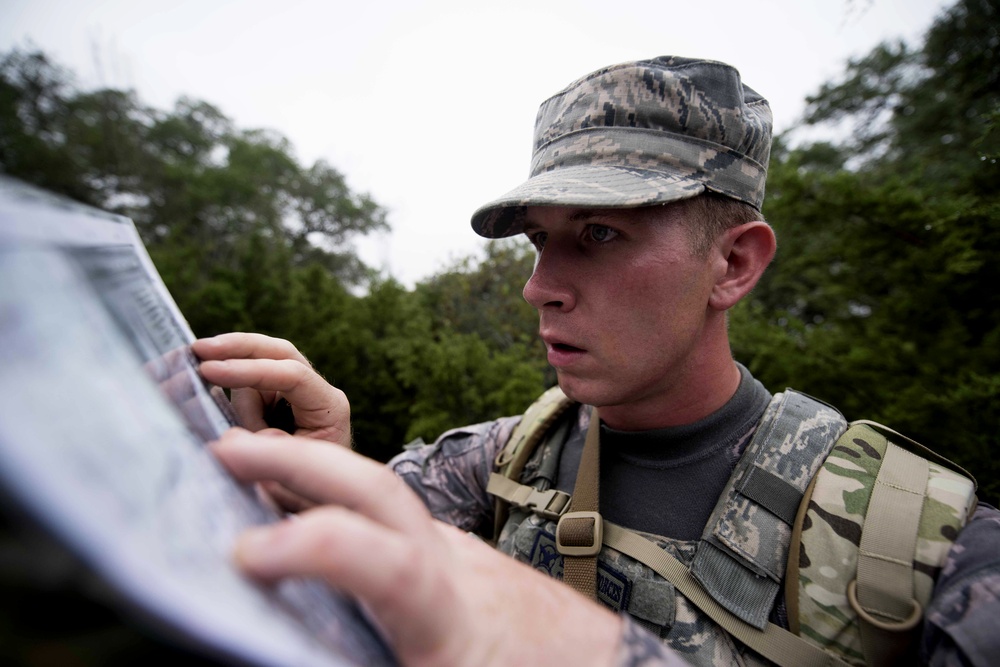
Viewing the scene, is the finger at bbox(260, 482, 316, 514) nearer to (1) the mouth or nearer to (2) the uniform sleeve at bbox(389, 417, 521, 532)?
(1) the mouth

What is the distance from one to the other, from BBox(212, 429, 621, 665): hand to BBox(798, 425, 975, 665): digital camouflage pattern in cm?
89

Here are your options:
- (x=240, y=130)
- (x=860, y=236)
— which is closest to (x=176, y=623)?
(x=860, y=236)

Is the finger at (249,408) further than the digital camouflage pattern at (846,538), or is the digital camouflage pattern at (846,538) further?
the finger at (249,408)

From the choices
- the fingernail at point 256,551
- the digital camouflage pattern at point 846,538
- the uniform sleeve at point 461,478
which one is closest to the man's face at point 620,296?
the digital camouflage pattern at point 846,538

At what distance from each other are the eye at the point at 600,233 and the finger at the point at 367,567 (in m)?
1.20

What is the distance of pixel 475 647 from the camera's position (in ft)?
1.85

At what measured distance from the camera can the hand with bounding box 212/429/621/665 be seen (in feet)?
1.60

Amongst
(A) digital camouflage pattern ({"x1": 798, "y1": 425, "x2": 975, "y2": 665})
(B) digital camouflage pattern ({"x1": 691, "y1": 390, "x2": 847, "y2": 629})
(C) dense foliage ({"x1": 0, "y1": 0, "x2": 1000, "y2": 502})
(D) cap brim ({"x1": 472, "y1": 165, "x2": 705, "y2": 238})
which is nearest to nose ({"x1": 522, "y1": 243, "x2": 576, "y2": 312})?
(D) cap brim ({"x1": 472, "y1": 165, "x2": 705, "y2": 238})

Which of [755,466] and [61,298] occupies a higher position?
[61,298]

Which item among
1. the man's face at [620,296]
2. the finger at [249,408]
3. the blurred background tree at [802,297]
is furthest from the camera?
the blurred background tree at [802,297]

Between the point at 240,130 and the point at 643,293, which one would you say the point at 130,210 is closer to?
the point at 240,130

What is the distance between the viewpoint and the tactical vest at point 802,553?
1157 mm

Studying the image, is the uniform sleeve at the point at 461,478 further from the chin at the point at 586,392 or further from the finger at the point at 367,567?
the finger at the point at 367,567

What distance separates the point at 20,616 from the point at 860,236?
4698 millimetres
